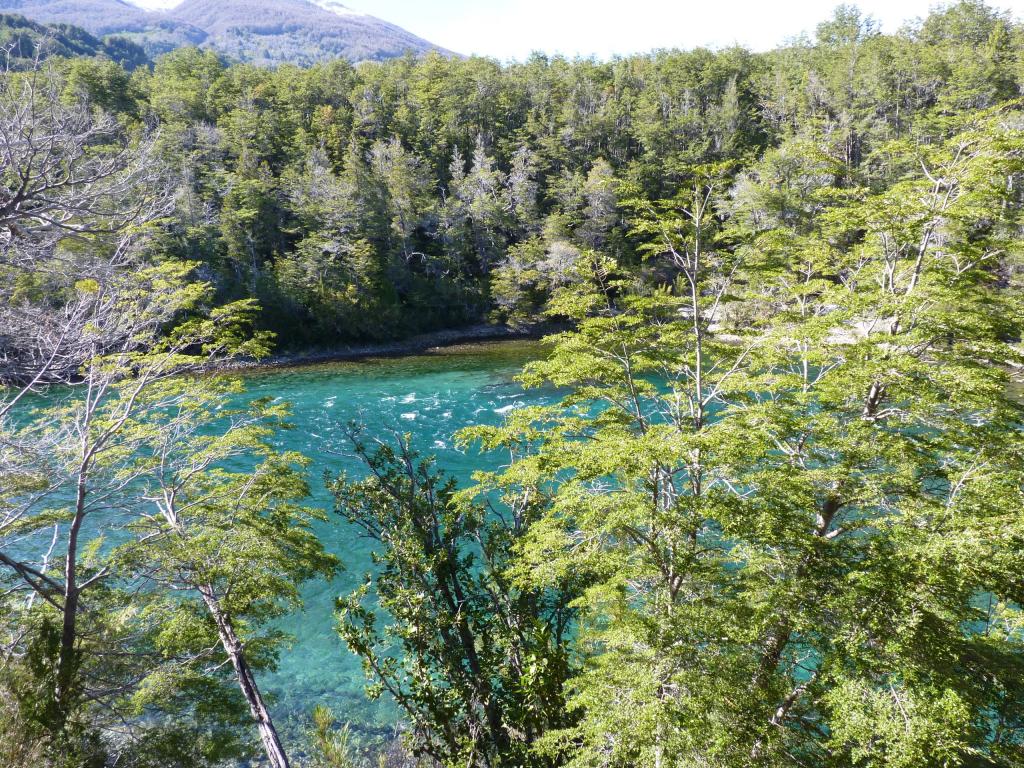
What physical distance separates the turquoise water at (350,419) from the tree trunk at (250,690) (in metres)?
1.88

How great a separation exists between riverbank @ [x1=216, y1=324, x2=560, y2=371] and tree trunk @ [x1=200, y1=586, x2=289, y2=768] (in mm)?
27380

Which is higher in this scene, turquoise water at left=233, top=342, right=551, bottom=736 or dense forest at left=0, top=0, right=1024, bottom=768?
dense forest at left=0, top=0, right=1024, bottom=768

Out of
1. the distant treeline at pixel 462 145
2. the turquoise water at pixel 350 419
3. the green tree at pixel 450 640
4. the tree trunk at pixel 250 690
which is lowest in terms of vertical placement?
the turquoise water at pixel 350 419

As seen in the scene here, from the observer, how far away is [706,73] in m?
55.1

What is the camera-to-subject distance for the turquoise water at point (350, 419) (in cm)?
1021

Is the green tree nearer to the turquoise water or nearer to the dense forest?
the dense forest

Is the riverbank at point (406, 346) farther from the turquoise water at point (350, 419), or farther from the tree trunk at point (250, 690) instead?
the tree trunk at point (250, 690)

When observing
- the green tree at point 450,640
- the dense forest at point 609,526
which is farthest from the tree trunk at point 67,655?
the green tree at point 450,640

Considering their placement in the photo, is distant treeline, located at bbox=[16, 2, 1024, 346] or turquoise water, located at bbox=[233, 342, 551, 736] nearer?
turquoise water, located at bbox=[233, 342, 551, 736]

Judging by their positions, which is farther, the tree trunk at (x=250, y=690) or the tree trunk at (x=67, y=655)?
the tree trunk at (x=250, y=690)

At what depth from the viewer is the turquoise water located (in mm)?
10211

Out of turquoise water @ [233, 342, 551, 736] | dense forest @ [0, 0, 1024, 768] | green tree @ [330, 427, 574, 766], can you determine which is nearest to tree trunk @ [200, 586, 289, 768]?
dense forest @ [0, 0, 1024, 768]

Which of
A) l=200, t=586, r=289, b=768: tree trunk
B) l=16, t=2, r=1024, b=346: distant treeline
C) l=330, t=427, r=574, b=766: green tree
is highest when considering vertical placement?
l=16, t=2, r=1024, b=346: distant treeline

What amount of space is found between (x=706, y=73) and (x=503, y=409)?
5103cm
